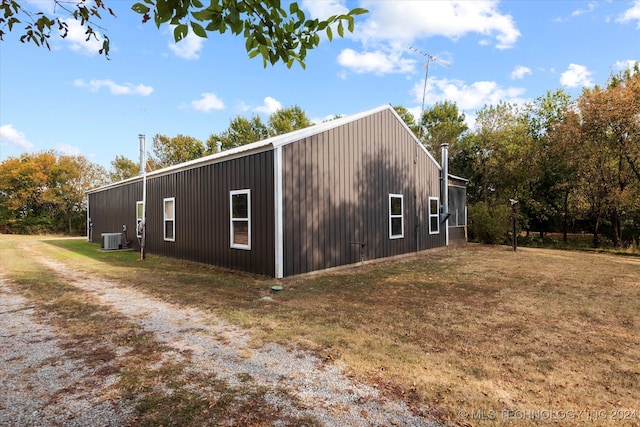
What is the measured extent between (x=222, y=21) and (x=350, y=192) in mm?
6865

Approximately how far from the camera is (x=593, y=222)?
18172mm

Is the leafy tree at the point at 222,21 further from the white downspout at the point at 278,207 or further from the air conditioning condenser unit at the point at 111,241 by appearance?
the air conditioning condenser unit at the point at 111,241

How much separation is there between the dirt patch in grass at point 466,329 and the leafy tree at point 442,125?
1717 cm

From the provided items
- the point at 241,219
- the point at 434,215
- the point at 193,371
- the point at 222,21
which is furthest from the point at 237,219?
the point at 434,215

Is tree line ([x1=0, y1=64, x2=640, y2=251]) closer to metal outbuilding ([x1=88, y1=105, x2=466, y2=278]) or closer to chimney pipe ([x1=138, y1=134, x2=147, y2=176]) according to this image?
metal outbuilding ([x1=88, y1=105, x2=466, y2=278])

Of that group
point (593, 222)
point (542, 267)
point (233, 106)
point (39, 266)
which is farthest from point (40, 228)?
point (593, 222)

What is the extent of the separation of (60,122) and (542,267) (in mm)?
15854

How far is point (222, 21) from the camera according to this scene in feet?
6.09

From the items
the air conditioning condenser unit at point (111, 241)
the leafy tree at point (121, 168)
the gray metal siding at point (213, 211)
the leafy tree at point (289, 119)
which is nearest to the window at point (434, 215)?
the gray metal siding at point (213, 211)

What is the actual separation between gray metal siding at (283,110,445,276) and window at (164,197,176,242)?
5.03 metres

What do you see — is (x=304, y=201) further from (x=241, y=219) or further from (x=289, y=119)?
(x=289, y=119)

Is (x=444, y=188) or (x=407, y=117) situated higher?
(x=407, y=117)

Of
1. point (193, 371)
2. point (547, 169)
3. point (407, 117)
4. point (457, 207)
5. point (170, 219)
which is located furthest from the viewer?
point (407, 117)

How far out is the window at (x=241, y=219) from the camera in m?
7.50
